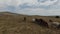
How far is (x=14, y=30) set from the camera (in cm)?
85

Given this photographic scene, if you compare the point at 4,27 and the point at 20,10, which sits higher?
the point at 20,10

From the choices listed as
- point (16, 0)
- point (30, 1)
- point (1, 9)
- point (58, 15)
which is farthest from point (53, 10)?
point (1, 9)

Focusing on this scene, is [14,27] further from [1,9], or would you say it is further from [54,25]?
[1,9]

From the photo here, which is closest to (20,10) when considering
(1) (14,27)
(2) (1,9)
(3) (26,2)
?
(3) (26,2)

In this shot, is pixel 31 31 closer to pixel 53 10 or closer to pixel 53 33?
pixel 53 33

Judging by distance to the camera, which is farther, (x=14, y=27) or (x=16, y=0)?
(x=16, y=0)

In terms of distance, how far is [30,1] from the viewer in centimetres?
135

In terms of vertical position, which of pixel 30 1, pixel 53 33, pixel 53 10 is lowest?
pixel 53 33

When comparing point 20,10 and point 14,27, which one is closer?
point 14,27

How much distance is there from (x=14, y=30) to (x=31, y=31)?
0.12 metres

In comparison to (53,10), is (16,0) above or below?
above

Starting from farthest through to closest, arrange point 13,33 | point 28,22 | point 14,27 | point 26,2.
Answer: point 26,2 < point 28,22 < point 14,27 < point 13,33

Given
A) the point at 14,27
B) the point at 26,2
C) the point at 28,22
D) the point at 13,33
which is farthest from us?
the point at 26,2

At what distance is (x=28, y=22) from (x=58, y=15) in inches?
18.5
